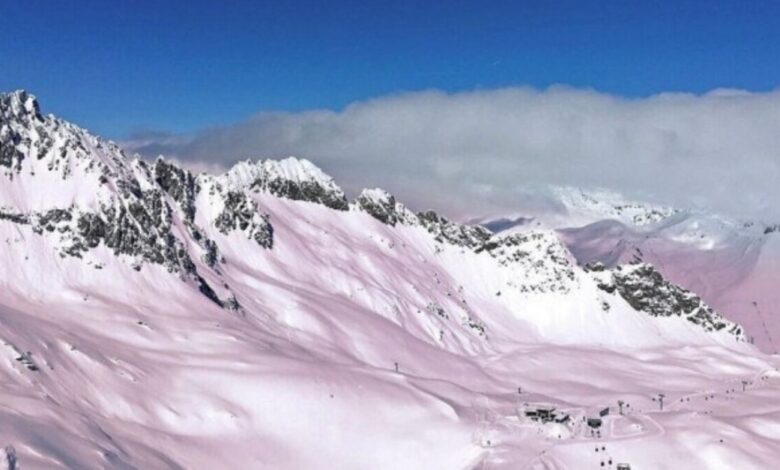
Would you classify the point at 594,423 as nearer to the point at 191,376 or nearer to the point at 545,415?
the point at 545,415

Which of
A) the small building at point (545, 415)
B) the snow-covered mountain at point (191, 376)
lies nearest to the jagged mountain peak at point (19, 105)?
the snow-covered mountain at point (191, 376)

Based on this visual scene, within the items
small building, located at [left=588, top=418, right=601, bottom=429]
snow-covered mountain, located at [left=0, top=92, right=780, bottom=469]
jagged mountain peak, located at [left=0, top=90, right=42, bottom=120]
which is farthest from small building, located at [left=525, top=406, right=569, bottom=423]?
jagged mountain peak, located at [left=0, top=90, right=42, bottom=120]

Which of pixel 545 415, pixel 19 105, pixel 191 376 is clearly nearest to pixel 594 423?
pixel 545 415

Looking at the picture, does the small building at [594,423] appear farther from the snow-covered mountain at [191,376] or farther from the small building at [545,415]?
the small building at [545,415]

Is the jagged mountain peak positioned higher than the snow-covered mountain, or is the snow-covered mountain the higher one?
the jagged mountain peak

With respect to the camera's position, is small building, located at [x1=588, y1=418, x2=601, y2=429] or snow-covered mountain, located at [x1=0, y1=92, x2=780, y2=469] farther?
small building, located at [x1=588, y1=418, x2=601, y2=429]

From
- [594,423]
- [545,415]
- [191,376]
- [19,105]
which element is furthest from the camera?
[19,105]

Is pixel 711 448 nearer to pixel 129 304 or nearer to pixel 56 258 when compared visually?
pixel 129 304

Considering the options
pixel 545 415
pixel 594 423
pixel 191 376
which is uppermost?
pixel 545 415

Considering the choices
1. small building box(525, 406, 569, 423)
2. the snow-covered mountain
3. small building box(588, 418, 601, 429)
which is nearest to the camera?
the snow-covered mountain

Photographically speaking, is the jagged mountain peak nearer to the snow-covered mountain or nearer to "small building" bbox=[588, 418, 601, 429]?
the snow-covered mountain

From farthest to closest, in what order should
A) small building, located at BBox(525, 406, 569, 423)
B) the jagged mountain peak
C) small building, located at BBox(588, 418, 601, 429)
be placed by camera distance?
the jagged mountain peak
small building, located at BBox(588, 418, 601, 429)
small building, located at BBox(525, 406, 569, 423)

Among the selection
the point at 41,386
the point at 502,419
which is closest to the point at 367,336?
the point at 502,419

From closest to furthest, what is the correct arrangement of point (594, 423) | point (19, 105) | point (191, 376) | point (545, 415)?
1. point (191, 376)
2. point (545, 415)
3. point (594, 423)
4. point (19, 105)
